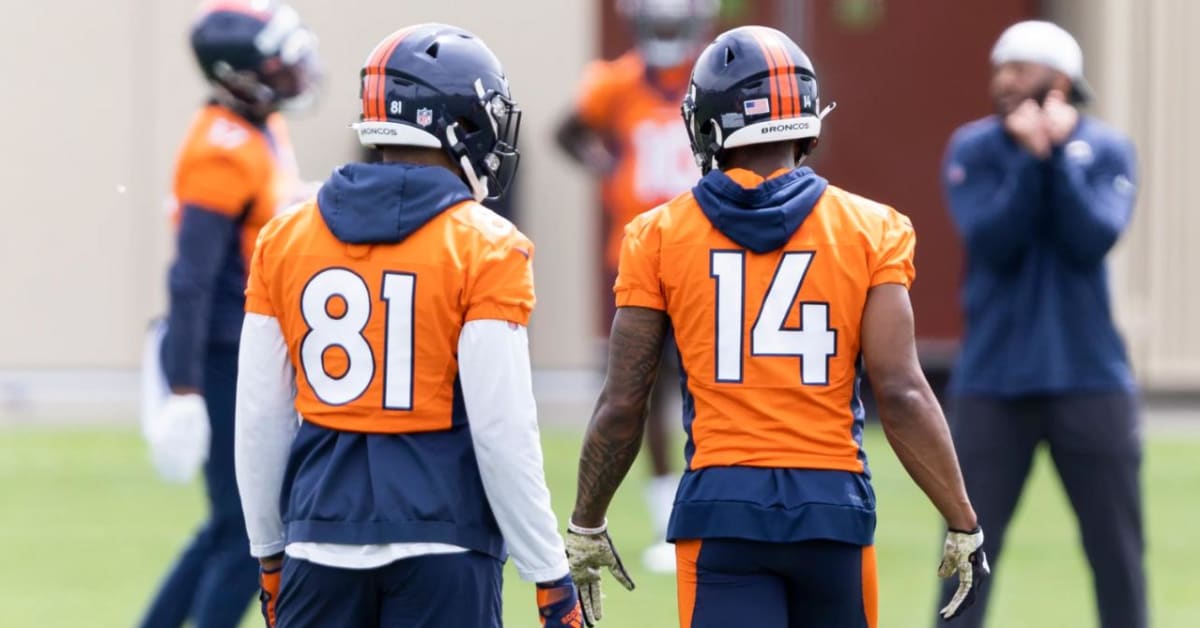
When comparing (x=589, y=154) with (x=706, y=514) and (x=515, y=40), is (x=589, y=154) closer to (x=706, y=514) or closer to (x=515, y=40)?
(x=515, y=40)

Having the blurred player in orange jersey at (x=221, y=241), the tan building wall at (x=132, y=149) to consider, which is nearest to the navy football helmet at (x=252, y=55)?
the blurred player in orange jersey at (x=221, y=241)

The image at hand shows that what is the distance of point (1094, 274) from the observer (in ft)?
19.9

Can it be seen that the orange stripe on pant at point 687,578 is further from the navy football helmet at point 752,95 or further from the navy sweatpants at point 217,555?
the navy sweatpants at point 217,555

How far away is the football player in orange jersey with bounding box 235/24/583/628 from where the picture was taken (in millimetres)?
4035

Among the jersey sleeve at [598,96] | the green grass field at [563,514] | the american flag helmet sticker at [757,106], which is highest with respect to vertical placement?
the jersey sleeve at [598,96]

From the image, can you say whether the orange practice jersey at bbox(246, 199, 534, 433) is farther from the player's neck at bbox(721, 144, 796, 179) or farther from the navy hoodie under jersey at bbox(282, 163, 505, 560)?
the player's neck at bbox(721, 144, 796, 179)

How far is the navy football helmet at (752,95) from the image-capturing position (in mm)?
4293

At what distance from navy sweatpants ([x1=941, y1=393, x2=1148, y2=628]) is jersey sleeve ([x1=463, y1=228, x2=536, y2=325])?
2.33 meters

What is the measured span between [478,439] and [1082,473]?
8.68 ft

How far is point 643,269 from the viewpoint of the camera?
428 cm

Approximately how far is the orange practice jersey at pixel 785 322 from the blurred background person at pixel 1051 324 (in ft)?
6.01

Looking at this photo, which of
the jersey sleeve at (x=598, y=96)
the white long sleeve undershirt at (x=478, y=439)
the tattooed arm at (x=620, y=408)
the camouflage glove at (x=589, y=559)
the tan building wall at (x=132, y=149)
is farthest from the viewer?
the tan building wall at (x=132, y=149)

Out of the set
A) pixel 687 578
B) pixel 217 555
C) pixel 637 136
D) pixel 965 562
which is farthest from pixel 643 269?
pixel 637 136

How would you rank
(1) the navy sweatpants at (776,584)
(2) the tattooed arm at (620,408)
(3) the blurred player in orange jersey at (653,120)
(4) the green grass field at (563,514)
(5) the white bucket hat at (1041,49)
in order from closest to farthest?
1. (1) the navy sweatpants at (776,584)
2. (2) the tattooed arm at (620,408)
3. (5) the white bucket hat at (1041,49)
4. (4) the green grass field at (563,514)
5. (3) the blurred player in orange jersey at (653,120)
